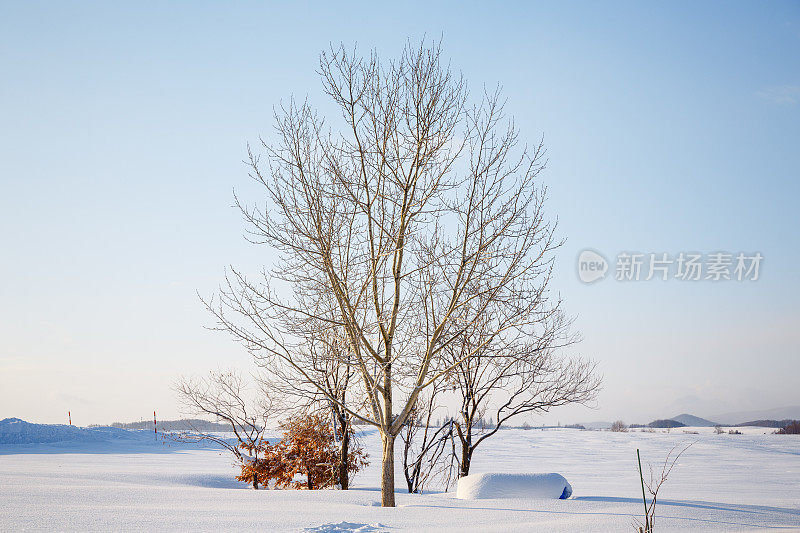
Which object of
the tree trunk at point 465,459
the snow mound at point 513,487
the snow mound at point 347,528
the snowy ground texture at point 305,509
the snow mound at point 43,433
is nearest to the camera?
the snow mound at point 347,528

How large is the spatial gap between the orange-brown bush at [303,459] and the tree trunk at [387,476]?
5.56 meters

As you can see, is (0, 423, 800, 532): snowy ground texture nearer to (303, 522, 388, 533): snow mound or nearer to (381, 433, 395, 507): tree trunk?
(303, 522, 388, 533): snow mound

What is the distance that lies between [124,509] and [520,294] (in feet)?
21.0

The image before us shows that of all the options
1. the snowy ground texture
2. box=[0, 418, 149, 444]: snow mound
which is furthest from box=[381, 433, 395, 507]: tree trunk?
box=[0, 418, 149, 444]: snow mound

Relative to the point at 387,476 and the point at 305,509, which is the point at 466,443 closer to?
the point at 387,476

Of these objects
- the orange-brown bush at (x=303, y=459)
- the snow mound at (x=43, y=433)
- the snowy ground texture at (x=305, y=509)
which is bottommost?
the snow mound at (x=43, y=433)


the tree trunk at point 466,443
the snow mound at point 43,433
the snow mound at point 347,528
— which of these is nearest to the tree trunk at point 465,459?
the tree trunk at point 466,443

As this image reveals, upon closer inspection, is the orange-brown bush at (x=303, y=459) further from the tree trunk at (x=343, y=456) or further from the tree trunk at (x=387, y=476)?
the tree trunk at (x=387, y=476)

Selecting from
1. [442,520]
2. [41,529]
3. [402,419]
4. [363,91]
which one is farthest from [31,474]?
[363,91]

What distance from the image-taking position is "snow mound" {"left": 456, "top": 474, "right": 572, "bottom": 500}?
9766mm

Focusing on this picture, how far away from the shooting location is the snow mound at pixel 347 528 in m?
6.53

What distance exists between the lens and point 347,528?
668cm

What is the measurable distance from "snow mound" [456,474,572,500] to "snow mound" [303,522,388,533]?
3.40 metres

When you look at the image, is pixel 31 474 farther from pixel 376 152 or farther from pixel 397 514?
pixel 376 152
